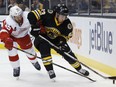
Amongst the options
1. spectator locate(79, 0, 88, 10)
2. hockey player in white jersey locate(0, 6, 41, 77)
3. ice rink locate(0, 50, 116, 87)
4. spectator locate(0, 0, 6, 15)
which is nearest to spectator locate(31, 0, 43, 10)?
spectator locate(0, 0, 6, 15)

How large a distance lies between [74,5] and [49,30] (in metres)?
3.13

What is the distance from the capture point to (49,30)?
5109 millimetres

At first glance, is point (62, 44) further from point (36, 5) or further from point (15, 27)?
point (36, 5)

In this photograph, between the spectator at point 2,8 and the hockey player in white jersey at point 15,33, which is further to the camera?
the spectator at point 2,8

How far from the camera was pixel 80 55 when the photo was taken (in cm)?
701

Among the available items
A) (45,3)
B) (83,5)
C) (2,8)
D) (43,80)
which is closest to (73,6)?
(83,5)

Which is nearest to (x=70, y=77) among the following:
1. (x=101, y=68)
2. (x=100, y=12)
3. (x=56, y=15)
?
(x=101, y=68)

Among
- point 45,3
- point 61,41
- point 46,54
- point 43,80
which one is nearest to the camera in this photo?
point 46,54

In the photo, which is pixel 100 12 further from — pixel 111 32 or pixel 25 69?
pixel 25 69

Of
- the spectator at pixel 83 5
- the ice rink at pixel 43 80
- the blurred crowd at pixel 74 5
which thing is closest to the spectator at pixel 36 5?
the blurred crowd at pixel 74 5

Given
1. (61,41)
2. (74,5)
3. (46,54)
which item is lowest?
(46,54)

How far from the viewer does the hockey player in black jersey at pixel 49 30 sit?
4914 millimetres

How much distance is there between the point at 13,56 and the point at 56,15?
2.87 ft

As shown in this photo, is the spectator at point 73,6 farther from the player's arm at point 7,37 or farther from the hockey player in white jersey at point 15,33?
the player's arm at point 7,37
